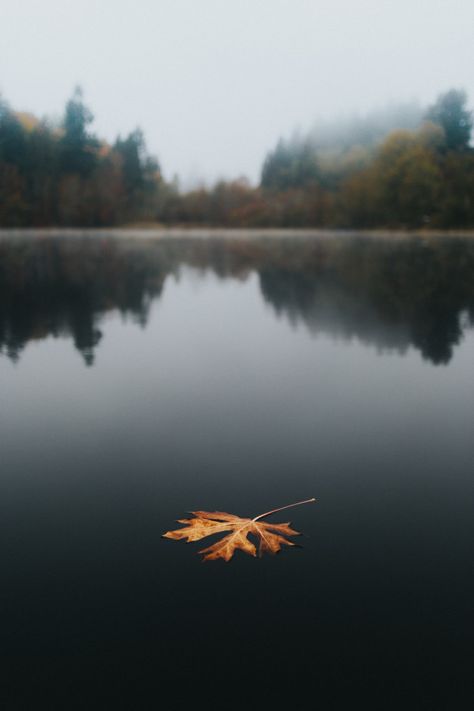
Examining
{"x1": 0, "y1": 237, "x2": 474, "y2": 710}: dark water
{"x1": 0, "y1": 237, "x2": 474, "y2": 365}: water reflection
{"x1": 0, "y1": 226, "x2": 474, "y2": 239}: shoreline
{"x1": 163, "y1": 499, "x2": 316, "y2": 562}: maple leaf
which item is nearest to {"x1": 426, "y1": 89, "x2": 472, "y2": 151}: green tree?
{"x1": 0, "y1": 226, "x2": 474, "y2": 239}: shoreline

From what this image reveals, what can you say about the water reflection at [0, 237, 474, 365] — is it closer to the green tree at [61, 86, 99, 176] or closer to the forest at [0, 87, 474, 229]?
the forest at [0, 87, 474, 229]

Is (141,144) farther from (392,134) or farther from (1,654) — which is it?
(1,654)

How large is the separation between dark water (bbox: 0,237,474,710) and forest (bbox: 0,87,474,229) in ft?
262

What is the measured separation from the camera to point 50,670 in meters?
3.38

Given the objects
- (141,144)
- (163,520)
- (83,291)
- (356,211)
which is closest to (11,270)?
(83,291)

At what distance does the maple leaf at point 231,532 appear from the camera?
448 cm

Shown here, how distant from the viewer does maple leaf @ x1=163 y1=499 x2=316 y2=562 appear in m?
4.48

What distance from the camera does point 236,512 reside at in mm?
5012

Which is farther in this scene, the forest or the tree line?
the tree line

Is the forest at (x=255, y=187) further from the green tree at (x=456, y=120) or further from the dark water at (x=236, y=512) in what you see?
the dark water at (x=236, y=512)

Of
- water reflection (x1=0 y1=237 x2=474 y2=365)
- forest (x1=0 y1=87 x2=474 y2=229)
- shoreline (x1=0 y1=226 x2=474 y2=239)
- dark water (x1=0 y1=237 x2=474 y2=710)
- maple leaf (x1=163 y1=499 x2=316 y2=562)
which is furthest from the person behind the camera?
forest (x1=0 y1=87 x2=474 y2=229)

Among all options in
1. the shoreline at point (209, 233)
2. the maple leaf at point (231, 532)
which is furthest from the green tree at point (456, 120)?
the maple leaf at point (231, 532)

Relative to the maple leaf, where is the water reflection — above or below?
below

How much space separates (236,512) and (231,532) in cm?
31
